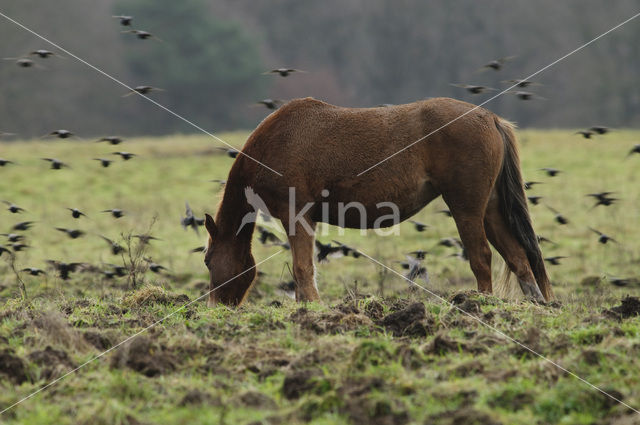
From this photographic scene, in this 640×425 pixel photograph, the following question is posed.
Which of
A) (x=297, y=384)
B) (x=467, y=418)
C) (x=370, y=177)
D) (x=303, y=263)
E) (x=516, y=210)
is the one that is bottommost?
(x=303, y=263)

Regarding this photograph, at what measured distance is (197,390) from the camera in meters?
4.69

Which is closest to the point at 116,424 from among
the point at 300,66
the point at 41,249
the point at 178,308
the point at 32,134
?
the point at 178,308

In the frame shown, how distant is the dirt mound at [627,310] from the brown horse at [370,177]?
1.37m

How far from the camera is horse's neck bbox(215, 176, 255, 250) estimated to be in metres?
8.05

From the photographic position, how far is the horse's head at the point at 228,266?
8.05 meters

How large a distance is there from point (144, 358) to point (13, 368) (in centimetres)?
87

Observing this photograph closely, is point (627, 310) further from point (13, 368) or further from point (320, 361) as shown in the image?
point (13, 368)

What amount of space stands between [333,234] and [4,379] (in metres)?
12.0

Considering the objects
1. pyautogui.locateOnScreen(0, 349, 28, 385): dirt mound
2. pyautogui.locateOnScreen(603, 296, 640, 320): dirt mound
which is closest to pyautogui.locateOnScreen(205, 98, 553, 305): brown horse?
pyautogui.locateOnScreen(603, 296, 640, 320): dirt mound

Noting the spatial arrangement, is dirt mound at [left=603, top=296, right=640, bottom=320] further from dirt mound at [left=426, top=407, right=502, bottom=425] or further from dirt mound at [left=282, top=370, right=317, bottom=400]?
dirt mound at [left=282, top=370, right=317, bottom=400]

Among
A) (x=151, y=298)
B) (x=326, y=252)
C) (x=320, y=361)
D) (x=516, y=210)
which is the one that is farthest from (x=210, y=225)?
(x=516, y=210)

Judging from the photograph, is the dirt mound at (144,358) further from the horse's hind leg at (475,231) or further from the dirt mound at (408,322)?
the horse's hind leg at (475,231)

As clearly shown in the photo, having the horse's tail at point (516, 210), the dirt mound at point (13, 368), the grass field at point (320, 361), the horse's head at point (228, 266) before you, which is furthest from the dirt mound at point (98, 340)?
the horse's tail at point (516, 210)

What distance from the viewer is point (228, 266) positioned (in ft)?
26.5
